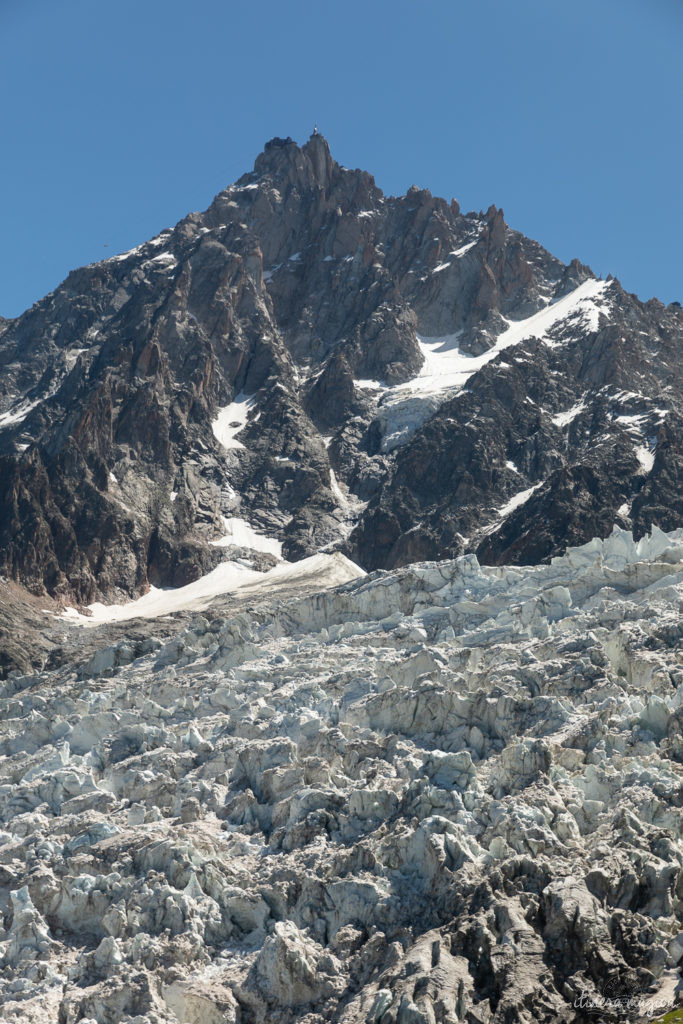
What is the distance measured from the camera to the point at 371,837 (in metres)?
45.6

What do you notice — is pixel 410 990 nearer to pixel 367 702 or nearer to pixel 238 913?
pixel 238 913

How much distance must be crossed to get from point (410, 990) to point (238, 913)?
28.8 ft

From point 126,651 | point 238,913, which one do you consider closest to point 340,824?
point 238,913

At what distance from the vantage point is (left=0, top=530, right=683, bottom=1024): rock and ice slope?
38.3 meters

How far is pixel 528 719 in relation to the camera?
178 ft

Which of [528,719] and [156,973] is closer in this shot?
[156,973]

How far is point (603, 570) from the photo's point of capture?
253 ft


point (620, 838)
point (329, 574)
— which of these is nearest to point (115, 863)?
point (620, 838)

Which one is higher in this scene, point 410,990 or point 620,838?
point 620,838

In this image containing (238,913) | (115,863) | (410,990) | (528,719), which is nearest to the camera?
(410,990)

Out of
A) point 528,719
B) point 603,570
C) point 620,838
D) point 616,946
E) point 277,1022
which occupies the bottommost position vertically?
point 277,1022

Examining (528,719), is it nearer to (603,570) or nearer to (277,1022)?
(277,1022)

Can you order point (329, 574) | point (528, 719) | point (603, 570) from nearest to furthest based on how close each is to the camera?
point (528, 719) < point (603, 570) < point (329, 574)

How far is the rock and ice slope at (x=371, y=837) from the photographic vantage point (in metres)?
38.3
